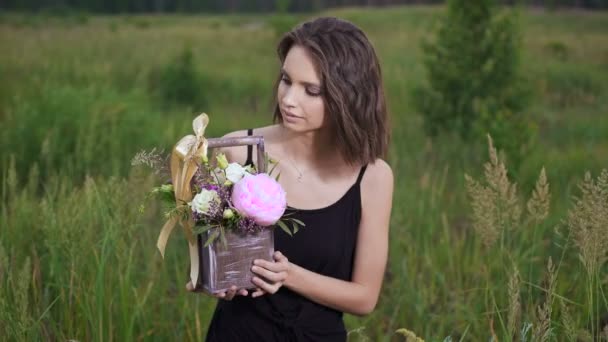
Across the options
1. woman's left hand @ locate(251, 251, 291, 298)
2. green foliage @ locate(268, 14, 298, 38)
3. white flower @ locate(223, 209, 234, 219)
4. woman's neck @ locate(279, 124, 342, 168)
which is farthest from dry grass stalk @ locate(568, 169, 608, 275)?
green foliage @ locate(268, 14, 298, 38)

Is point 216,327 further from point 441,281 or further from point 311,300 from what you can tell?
point 441,281

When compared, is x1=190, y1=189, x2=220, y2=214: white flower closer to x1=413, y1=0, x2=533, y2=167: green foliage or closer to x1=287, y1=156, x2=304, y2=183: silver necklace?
x1=287, y1=156, x2=304, y2=183: silver necklace

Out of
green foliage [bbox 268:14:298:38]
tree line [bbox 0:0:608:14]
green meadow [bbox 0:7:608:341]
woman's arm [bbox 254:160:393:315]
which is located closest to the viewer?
woman's arm [bbox 254:160:393:315]

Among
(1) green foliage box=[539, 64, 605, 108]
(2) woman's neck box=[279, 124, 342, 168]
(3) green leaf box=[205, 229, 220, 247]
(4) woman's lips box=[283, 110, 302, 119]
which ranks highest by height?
(4) woman's lips box=[283, 110, 302, 119]

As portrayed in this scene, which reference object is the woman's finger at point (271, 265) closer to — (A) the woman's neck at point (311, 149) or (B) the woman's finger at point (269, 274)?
(B) the woman's finger at point (269, 274)

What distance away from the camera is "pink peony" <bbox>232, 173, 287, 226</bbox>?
163 centimetres

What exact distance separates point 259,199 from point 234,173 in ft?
0.35

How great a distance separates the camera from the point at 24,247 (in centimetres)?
311

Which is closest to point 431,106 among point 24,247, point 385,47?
point 24,247

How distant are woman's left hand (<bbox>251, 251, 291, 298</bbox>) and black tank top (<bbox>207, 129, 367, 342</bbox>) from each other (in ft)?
0.64

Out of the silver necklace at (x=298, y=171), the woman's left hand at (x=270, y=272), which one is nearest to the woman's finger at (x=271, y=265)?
the woman's left hand at (x=270, y=272)

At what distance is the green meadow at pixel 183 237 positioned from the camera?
7.66 ft

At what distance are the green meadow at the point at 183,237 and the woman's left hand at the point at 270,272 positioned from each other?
0.26m

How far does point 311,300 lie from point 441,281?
1793 mm
